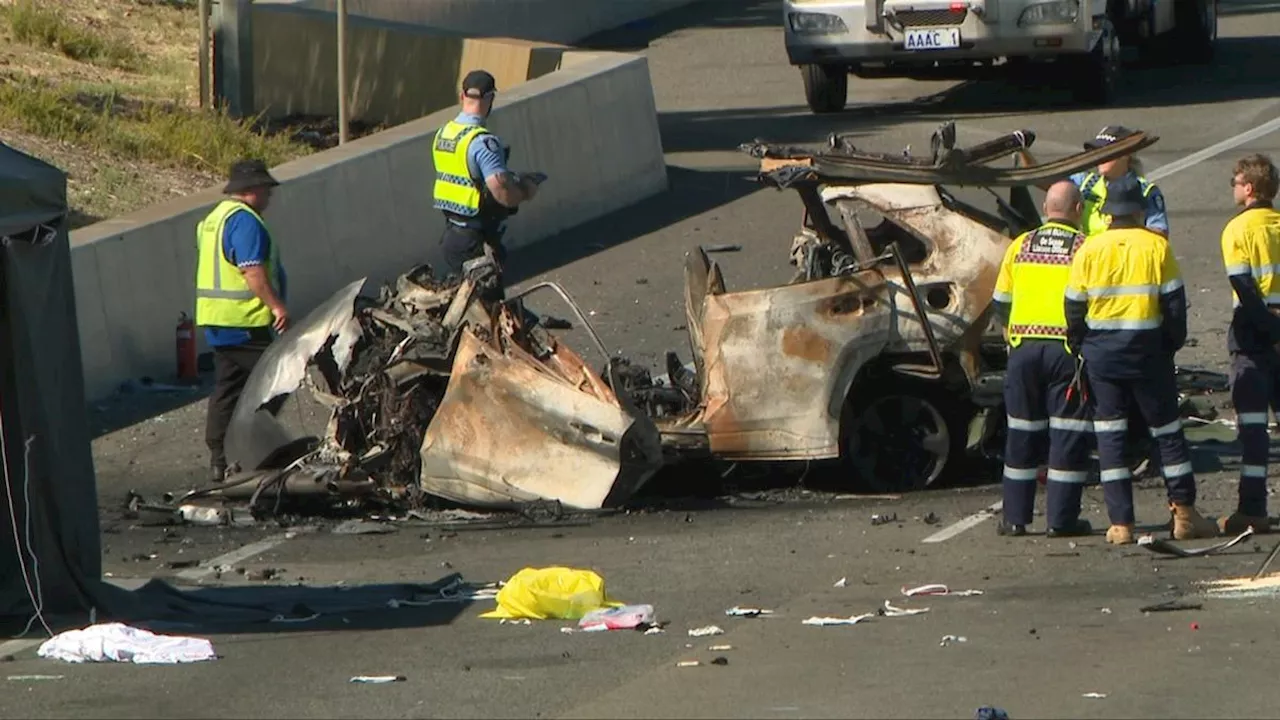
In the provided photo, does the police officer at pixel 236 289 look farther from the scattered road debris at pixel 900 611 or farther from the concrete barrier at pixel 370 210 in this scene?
the scattered road debris at pixel 900 611

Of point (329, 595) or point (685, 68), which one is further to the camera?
point (685, 68)

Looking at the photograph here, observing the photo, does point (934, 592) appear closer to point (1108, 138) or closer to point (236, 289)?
point (1108, 138)

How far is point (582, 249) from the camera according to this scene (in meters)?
18.4

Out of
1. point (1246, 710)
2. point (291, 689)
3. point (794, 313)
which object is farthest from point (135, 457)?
point (1246, 710)

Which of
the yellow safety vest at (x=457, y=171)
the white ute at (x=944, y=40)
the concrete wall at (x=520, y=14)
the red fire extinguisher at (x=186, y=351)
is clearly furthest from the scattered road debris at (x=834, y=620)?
the concrete wall at (x=520, y=14)

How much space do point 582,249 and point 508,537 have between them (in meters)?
7.44

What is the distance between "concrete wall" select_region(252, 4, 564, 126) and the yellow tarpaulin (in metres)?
12.6

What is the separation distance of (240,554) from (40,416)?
6.76 feet

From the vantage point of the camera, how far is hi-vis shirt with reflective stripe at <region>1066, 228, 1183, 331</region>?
1029 cm

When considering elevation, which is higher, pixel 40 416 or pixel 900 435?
pixel 40 416

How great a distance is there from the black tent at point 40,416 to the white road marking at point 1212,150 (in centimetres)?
1244

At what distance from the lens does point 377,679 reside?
8.23m

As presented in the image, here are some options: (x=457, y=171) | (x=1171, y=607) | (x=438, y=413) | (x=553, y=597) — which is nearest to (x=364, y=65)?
(x=457, y=171)

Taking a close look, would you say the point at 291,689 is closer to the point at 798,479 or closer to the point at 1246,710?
the point at 1246,710
